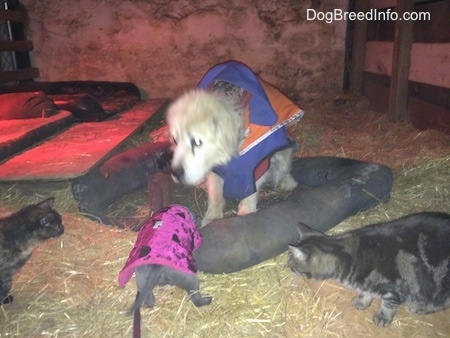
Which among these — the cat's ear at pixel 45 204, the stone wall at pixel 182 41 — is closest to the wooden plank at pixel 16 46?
the stone wall at pixel 182 41

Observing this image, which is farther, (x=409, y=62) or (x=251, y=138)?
(x=409, y=62)

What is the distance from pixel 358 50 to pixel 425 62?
8.31 ft

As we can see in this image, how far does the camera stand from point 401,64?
18.4 ft

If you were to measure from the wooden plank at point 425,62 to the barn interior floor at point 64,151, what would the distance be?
3.81 meters

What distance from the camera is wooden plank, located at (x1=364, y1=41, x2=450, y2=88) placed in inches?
183

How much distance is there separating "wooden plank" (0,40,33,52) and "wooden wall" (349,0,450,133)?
6.26 m

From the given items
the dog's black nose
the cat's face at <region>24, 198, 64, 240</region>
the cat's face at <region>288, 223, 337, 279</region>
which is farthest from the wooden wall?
the cat's face at <region>24, 198, 64, 240</region>

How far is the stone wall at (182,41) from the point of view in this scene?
7789 millimetres

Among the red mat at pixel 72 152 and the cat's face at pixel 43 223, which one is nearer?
the cat's face at pixel 43 223

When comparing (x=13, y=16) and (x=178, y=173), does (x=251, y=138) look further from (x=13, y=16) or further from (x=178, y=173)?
(x=13, y=16)

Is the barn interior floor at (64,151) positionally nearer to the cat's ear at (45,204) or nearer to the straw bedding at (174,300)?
the straw bedding at (174,300)

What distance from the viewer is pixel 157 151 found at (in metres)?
4.23

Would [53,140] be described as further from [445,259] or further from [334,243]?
[445,259]

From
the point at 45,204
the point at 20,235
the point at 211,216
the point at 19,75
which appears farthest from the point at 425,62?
the point at 19,75
